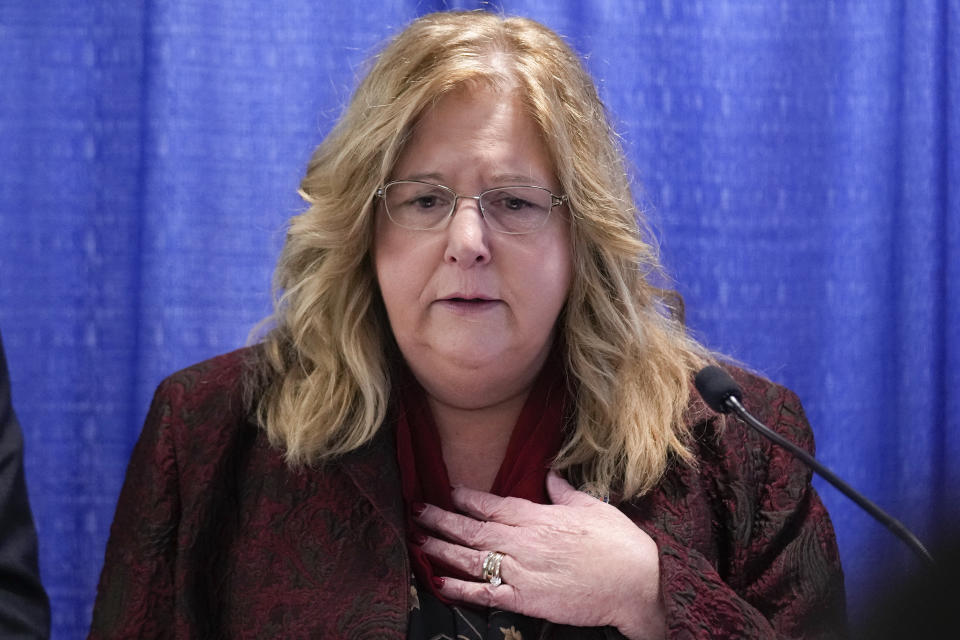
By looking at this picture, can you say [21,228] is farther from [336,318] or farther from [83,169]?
[336,318]

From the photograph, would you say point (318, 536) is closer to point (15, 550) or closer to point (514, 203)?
point (15, 550)

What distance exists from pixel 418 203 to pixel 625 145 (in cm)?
46

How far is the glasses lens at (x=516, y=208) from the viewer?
1519 mm

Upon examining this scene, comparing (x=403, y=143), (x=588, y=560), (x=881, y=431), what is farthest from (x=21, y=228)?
(x=881, y=431)

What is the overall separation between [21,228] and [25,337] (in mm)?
186

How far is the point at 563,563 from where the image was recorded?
1405 millimetres

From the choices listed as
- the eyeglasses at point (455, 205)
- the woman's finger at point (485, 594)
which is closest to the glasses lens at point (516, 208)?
the eyeglasses at point (455, 205)

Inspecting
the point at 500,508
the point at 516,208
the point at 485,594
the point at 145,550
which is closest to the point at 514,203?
the point at 516,208

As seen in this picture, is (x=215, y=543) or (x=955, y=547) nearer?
(x=955, y=547)

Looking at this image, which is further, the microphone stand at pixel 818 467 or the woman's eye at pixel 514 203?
the woman's eye at pixel 514 203

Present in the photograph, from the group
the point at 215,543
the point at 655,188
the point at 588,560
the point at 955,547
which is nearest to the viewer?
the point at 955,547

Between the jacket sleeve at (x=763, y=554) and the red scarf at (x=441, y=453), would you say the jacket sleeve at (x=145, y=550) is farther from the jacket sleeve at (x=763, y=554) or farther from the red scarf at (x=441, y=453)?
the jacket sleeve at (x=763, y=554)

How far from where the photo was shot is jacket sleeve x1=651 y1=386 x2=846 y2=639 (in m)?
1.41

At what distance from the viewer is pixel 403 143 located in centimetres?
155
